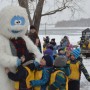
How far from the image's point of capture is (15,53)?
511 centimetres

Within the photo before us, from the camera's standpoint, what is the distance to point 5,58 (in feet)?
16.3

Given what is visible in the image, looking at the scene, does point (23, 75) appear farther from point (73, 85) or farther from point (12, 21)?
point (73, 85)

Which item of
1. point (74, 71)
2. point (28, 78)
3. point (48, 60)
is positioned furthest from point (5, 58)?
point (74, 71)

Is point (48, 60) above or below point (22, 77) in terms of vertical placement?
above

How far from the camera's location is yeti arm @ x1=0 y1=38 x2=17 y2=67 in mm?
4957

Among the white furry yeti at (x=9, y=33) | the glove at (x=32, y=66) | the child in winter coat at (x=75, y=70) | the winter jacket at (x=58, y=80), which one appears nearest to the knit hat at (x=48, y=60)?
the winter jacket at (x=58, y=80)

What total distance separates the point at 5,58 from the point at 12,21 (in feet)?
1.76

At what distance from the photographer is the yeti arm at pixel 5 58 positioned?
4.96 metres

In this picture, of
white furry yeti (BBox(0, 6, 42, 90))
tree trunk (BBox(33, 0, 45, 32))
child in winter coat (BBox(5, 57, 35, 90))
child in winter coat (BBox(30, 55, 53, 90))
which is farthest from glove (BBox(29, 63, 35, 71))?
tree trunk (BBox(33, 0, 45, 32))

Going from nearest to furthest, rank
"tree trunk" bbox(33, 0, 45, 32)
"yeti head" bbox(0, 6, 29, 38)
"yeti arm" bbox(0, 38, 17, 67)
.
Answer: "yeti arm" bbox(0, 38, 17, 67) < "yeti head" bbox(0, 6, 29, 38) < "tree trunk" bbox(33, 0, 45, 32)

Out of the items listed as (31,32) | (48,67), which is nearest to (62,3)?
(31,32)

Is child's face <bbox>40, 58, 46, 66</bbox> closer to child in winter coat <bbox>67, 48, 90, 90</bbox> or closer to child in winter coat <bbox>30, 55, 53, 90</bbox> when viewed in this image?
Answer: child in winter coat <bbox>30, 55, 53, 90</bbox>

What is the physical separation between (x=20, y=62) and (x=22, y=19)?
0.61 m

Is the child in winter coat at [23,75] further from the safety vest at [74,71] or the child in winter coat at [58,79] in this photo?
the safety vest at [74,71]
